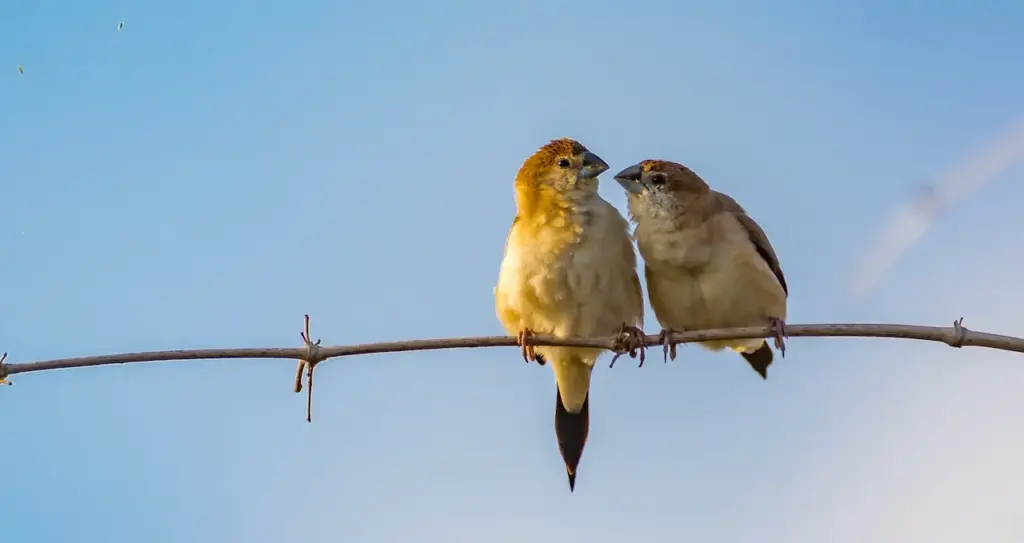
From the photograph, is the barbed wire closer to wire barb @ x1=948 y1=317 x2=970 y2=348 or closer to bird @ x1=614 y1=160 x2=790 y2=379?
wire barb @ x1=948 y1=317 x2=970 y2=348

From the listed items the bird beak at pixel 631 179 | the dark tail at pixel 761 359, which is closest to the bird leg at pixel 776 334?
the dark tail at pixel 761 359

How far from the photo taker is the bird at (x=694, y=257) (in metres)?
6.31

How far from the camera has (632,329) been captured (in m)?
6.33

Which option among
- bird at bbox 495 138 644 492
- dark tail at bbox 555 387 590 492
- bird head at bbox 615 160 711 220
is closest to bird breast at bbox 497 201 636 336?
bird at bbox 495 138 644 492

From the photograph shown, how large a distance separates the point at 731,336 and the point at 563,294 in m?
1.54

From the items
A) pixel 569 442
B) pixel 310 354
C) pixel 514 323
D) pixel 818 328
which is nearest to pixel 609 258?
pixel 514 323

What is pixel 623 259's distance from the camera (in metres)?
6.45

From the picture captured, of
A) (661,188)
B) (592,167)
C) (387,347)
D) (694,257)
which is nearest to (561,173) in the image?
(592,167)

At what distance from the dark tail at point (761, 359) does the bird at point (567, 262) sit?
0.88 metres

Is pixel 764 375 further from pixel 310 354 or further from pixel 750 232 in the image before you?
pixel 310 354

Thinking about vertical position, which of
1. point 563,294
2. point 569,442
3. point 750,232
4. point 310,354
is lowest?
point 569,442

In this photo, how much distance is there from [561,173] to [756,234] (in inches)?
48.2

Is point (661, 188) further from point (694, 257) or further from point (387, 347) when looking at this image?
point (387, 347)

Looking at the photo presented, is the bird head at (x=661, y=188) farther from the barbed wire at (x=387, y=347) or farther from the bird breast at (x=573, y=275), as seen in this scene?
the barbed wire at (x=387, y=347)
